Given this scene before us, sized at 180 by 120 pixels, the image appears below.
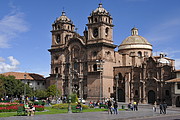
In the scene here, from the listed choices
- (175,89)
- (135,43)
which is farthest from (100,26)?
(175,89)

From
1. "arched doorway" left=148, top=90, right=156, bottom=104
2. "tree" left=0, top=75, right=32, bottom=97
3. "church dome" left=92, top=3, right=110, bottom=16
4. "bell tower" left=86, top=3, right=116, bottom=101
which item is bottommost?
"arched doorway" left=148, top=90, right=156, bottom=104

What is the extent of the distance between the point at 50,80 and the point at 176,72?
32209 millimetres

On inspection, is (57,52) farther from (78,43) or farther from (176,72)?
(176,72)

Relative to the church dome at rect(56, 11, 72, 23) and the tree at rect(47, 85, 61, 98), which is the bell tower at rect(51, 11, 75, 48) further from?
the tree at rect(47, 85, 61, 98)

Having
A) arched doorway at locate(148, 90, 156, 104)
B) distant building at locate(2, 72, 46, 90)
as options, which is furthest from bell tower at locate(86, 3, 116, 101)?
distant building at locate(2, 72, 46, 90)

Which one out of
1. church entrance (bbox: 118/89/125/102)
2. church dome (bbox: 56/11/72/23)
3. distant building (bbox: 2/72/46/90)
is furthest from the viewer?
distant building (bbox: 2/72/46/90)

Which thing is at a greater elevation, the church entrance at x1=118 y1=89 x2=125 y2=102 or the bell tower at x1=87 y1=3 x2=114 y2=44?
the bell tower at x1=87 y1=3 x2=114 y2=44

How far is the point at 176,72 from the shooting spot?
5659cm

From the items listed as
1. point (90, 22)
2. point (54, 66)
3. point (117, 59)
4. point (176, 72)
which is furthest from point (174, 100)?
point (54, 66)

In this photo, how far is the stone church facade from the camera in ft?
204

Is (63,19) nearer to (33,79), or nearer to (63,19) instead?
(63,19)

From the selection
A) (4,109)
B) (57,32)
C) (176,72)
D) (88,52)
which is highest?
(57,32)

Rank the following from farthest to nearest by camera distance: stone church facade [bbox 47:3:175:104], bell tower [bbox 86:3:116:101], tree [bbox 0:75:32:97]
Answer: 1. tree [bbox 0:75:32:97]
2. bell tower [bbox 86:3:116:101]
3. stone church facade [bbox 47:3:175:104]

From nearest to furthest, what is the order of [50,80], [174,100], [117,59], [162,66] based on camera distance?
1. [174,100]
2. [162,66]
3. [117,59]
4. [50,80]
